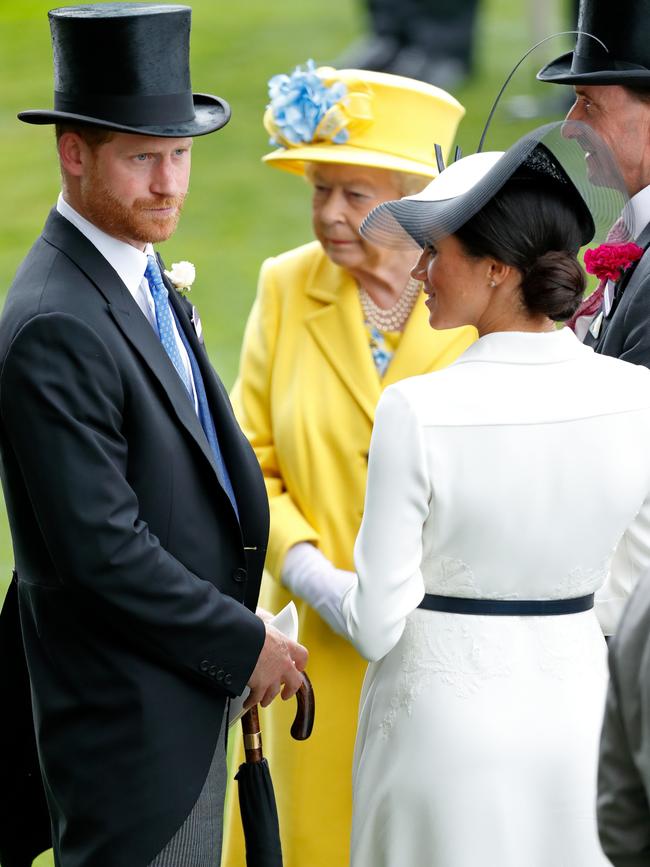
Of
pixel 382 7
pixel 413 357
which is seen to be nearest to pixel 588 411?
pixel 413 357

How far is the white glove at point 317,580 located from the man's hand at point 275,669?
44cm

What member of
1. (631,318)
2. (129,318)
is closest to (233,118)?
(631,318)

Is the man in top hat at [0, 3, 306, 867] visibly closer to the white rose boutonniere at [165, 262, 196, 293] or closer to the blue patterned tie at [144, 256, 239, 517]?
the blue patterned tie at [144, 256, 239, 517]

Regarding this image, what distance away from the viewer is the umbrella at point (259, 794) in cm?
302

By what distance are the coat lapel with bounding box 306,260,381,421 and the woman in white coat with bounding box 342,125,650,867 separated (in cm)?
84

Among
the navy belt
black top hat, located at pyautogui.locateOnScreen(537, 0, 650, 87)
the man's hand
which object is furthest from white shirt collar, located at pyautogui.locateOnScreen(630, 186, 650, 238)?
the man's hand

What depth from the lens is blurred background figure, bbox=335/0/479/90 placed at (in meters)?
11.8

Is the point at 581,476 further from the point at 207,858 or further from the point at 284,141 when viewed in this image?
the point at 284,141

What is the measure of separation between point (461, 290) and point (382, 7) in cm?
961

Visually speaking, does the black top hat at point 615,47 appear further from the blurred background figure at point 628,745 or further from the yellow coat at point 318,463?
the blurred background figure at point 628,745

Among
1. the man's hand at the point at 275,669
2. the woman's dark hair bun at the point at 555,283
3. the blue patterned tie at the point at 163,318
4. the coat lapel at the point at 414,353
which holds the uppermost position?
the woman's dark hair bun at the point at 555,283

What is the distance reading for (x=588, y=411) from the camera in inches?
104

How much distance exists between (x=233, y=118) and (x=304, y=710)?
9.44m

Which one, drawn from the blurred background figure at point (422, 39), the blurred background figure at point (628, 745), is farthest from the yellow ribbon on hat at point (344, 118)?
the blurred background figure at point (422, 39)
